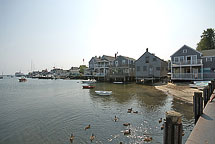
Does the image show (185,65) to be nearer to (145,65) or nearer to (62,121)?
(145,65)

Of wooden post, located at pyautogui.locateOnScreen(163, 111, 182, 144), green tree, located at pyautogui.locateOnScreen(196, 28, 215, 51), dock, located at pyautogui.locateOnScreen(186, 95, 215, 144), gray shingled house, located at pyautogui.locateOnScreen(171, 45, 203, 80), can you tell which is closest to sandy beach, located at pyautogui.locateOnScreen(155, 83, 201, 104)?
gray shingled house, located at pyautogui.locateOnScreen(171, 45, 203, 80)

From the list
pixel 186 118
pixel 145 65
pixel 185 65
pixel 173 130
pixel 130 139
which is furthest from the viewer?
pixel 145 65

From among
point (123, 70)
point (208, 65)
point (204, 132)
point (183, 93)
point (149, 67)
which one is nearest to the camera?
point (204, 132)

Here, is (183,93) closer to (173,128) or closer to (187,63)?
(187,63)

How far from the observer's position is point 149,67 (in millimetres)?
44469

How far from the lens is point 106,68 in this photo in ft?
208

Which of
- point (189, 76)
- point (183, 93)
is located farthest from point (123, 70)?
point (183, 93)

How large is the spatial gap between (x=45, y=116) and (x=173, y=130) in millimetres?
13949

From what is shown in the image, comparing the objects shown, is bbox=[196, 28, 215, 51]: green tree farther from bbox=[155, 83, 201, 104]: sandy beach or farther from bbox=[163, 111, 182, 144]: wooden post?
bbox=[163, 111, 182, 144]: wooden post

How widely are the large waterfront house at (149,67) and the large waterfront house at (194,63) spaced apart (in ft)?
23.6

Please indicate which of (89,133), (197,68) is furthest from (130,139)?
(197,68)

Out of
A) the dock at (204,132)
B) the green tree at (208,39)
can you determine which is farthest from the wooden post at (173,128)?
the green tree at (208,39)

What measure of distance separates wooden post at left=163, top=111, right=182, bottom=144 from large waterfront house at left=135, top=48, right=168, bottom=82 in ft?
138

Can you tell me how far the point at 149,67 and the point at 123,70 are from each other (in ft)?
38.7
